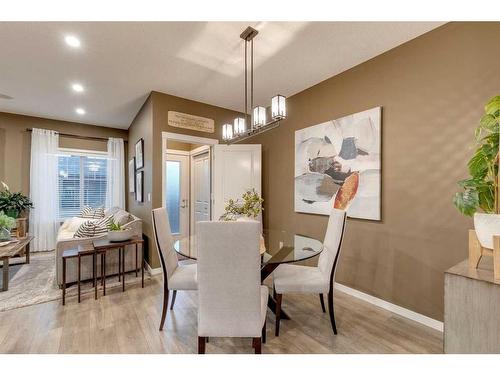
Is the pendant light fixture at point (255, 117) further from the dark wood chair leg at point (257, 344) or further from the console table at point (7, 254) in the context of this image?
the console table at point (7, 254)

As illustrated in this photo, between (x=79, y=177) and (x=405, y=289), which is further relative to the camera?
(x=79, y=177)

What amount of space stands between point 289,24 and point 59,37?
2150 mm

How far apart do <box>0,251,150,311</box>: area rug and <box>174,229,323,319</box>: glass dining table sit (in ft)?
5.53

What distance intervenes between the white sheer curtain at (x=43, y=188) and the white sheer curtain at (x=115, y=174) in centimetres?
95

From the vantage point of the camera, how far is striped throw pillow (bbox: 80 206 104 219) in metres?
4.77

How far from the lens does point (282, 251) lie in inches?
85.0

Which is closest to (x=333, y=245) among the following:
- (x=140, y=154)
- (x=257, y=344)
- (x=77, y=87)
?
(x=257, y=344)

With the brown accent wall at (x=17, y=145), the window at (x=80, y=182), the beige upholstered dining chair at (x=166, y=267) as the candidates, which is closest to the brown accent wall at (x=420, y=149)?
the beige upholstered dining chair at (x=166, y=267)

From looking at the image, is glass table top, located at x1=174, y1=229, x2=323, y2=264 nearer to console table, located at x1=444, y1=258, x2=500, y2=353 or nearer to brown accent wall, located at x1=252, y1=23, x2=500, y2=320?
brown accent wall, located at x1=252, y1=23, x2=500, y2=320
